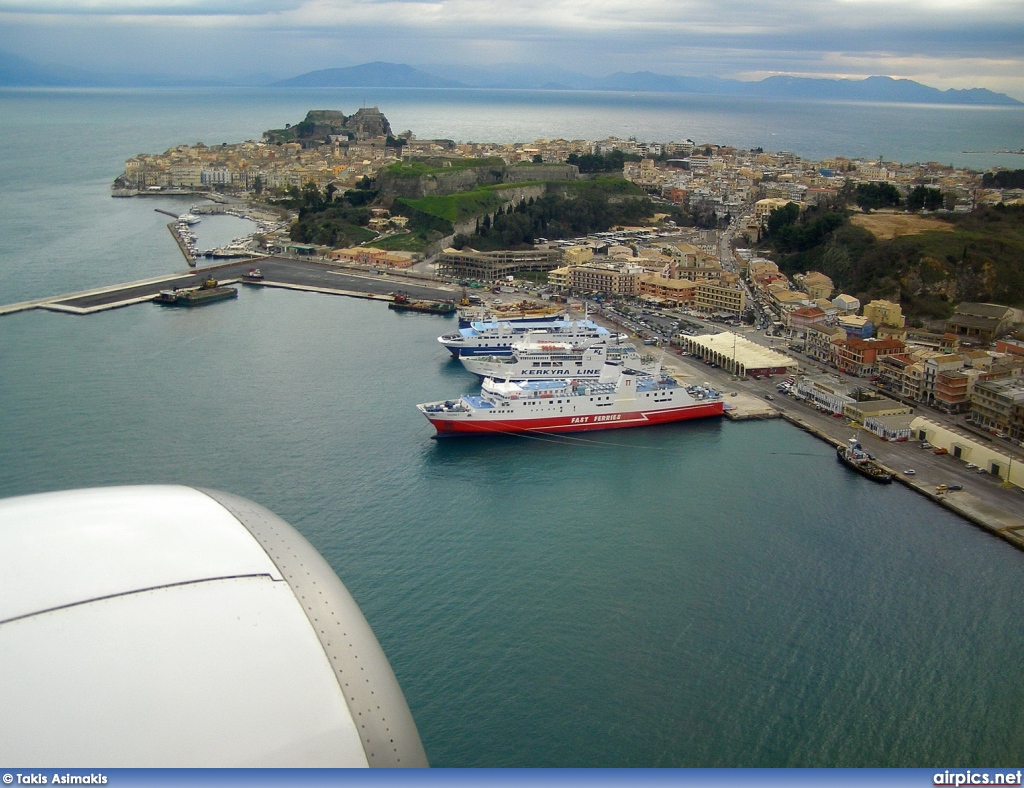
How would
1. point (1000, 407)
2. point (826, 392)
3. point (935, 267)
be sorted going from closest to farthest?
point (1000, 407), point (826, 392), point (935, 267)

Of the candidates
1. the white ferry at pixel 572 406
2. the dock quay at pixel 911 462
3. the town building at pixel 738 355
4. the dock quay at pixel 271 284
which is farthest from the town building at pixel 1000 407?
the dock quay at pixel 271 284

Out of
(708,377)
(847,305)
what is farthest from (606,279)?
(708,377)

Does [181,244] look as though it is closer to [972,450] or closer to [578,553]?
[578,553]

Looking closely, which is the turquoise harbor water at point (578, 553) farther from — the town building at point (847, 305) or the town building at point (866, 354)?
the town building at point (847, 305)

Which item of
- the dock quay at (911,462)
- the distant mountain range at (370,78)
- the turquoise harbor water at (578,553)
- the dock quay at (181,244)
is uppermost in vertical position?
the distant mountain range at (370,78)

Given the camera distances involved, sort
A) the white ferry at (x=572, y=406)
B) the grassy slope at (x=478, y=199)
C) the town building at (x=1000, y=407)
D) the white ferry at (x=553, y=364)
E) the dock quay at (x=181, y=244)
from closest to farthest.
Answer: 1. the town building at (x=1000, y=407)
2. the white ferry at (x=572, y=406)
3. the white ferry at (x=553, y=364)
4. the dock quay at (x=181, y=244)
5. the grassy slope at (x=478, y=199)

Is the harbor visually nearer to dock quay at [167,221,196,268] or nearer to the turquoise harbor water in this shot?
the turquoise harbor water
